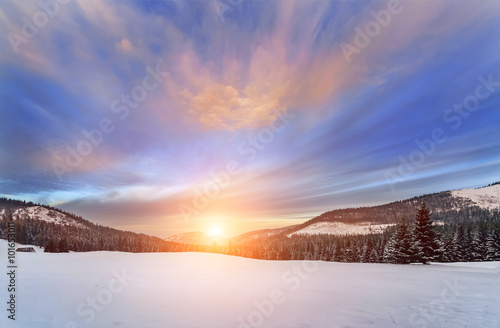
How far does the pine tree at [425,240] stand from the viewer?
2756cm

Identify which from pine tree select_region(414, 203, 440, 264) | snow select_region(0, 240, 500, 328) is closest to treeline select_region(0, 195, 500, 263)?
pine tree select_region(414, 203, 440, 264)

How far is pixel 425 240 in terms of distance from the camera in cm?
2788

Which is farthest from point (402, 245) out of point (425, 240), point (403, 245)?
point (425, 240)

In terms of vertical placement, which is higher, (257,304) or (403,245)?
(257,304)

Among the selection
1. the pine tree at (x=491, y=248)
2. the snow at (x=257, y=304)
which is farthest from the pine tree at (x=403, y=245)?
the pine tree at (x=491, y=248)

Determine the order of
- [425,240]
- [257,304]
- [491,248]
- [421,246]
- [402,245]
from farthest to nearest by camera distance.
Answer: [491,248], [402,245], [425,240], [421,246], [257,304]

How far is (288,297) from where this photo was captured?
8.91 metres

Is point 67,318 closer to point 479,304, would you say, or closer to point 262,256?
point 479,304

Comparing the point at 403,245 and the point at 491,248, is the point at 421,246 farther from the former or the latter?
the point at 491,248

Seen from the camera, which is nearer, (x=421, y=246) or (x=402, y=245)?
(x=421, y=246)

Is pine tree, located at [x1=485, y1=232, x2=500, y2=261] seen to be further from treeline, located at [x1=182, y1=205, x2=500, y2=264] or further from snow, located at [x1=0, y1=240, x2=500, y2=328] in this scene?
snow, located at [x1=0, y1=240, x2=500, y2=328]

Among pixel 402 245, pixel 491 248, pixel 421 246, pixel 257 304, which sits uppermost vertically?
pixel 257 304

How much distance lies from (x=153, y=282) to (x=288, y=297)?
8380 millimetres

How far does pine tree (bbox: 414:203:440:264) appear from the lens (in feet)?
90.4
